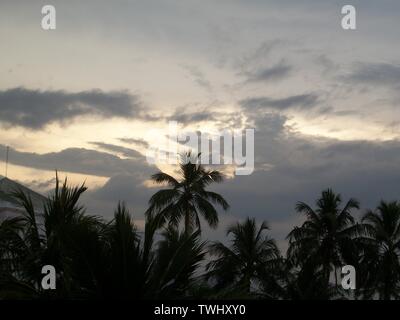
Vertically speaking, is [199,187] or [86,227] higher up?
[199,187]

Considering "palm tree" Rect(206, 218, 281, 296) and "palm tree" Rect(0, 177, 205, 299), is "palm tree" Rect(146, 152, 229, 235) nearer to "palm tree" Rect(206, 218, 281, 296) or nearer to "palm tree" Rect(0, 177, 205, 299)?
"palm tree" Rect(206, 218, 281, 296)

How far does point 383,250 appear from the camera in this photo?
39.0 meters

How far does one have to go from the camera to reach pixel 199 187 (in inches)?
1641

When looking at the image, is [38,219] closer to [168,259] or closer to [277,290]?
[277,290]

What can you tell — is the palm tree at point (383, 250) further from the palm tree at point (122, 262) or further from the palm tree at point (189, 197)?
the palm tree at point (122, 262)

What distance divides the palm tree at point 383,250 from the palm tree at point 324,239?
4.29ft

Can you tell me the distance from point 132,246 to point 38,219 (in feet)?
79.4

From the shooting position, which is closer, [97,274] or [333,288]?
[97,274]

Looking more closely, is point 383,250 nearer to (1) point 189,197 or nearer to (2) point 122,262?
(1) point 189,197

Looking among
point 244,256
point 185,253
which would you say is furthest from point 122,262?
point 244,256

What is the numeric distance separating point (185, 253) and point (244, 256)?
100.0ft

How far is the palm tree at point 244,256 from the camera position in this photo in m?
38.1
